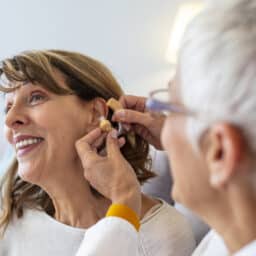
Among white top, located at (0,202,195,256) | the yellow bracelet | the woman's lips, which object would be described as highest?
the woman's lips

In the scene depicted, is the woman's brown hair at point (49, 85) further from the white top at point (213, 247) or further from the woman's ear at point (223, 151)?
the woman's ear at point (223, 151)

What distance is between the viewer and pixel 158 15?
207 centimetres

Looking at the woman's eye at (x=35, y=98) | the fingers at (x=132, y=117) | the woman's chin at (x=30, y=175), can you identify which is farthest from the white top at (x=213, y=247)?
the woman's eye at (x=35, y=98)

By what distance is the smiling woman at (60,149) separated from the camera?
1.23 metres

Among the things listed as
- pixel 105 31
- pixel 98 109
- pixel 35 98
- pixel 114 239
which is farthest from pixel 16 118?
pixel 105 31

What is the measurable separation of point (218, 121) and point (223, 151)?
0.13 ft

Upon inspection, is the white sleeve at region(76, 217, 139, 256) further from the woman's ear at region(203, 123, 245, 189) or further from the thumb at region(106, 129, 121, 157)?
the woman's ear at region(203, 123, 245, 189)

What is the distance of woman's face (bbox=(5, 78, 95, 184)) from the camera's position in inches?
48.3

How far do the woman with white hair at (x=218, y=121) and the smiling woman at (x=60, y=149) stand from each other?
506mm

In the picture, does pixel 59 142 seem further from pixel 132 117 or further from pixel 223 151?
pixel 223 151

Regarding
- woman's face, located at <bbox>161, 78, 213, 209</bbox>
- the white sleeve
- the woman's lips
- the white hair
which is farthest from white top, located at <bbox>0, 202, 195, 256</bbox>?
the white hair

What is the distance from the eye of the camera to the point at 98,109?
1.30 meters

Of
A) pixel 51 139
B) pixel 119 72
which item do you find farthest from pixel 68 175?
pixel 119 72

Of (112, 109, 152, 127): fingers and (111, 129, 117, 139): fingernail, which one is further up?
(112, 109, 152, 127): fingers
